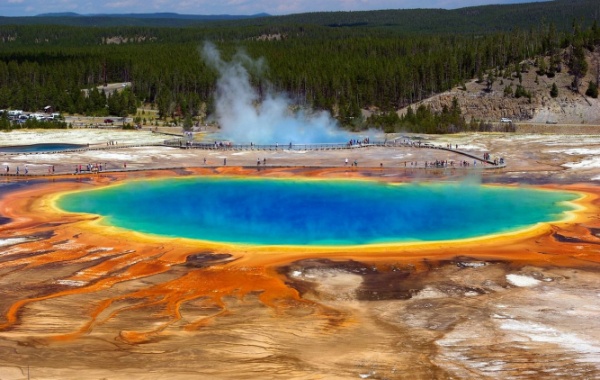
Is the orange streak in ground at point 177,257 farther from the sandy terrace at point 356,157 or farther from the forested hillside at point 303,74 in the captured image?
the forested hillside at point 303,74

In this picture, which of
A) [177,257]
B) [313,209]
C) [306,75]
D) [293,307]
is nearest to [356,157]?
[313,209]

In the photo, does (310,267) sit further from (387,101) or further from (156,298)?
(387,101)

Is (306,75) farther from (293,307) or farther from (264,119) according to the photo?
(293,307)

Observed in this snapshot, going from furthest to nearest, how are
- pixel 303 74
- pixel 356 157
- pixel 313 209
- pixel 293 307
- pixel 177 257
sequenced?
pixel 303 74 → pixel 356 157 → pixel 313 209 → pixel 177 257 → pixel 293 307

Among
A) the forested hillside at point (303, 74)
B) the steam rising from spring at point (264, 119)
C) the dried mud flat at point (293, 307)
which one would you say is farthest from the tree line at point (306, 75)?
the dried mud flat at point (293, 307)

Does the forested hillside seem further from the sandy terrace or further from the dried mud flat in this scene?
the dried mud flat

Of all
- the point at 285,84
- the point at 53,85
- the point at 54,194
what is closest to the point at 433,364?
the point at 54,194
